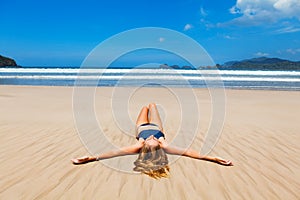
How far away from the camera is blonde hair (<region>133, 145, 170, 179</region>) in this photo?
435cm

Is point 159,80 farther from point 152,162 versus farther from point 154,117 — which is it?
point 152,162

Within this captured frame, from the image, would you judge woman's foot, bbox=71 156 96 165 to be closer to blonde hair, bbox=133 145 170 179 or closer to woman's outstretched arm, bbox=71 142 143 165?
woman's outstretched arm, bbox=71 142 143 165

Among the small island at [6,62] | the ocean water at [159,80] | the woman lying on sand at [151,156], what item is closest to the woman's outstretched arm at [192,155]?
the woman lying on sand at [151,156]

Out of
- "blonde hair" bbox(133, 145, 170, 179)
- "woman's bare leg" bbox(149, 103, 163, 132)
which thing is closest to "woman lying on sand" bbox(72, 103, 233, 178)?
"blonde hair" bbox(133, 145, 170, 179)

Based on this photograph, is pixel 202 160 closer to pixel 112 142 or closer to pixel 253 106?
pixel 112 142

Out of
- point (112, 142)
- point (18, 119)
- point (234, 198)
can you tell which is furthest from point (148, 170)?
point (18, 119)

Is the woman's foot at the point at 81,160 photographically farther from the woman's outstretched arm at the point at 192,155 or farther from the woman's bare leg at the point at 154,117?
the woman's bare leg at the point at 154,117

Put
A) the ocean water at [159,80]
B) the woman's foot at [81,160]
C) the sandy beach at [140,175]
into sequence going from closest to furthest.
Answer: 1. the sandy beach at [140,175]
2. the woman's foot at [81,160]
3. the ocean water at [159,80]

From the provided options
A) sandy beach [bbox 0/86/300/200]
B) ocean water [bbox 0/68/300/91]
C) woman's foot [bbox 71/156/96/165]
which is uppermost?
woman's foot [bbox 71/156/96/165]

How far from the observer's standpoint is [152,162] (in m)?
4.45

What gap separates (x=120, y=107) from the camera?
10.9 meters

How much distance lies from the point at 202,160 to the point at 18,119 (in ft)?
19.4

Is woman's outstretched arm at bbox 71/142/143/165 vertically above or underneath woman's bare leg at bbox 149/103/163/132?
underneath

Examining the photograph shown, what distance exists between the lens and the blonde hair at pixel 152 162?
171 inches
